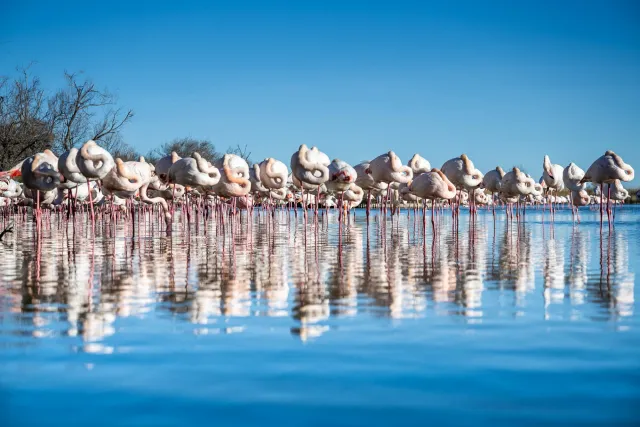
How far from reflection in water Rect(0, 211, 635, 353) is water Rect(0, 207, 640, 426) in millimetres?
35

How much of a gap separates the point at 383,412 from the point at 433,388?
0.40 metres

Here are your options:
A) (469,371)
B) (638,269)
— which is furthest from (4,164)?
(469,371)

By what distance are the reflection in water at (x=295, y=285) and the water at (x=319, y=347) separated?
0.03 meters

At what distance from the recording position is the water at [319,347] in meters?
3.04

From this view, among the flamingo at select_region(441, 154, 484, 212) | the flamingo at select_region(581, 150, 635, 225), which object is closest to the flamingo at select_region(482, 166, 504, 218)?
the flamingo at select_region(581, 150, 635, 225)

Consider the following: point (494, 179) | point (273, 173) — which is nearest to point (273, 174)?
point (273, 173)

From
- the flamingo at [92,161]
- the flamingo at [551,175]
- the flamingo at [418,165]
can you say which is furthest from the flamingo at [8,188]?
the flamingo at [551,175]

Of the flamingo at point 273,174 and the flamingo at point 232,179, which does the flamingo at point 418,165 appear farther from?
the flamingo at point 232,179

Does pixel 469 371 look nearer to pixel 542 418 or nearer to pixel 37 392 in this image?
pixel 542 418

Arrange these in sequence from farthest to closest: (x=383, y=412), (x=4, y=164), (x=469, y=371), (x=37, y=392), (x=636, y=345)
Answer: (x=4, y=164), (x=636, y=345), (x=469, y=371), (x=37, y=392), (x=383, y=412)

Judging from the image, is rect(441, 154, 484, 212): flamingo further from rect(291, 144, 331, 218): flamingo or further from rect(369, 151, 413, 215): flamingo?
rect(291, 144, 331, 218): flamingo

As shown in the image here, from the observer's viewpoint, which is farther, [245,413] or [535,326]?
[535,326]

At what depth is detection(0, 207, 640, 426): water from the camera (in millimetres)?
3037

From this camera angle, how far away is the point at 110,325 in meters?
4.77
